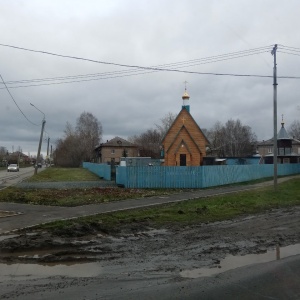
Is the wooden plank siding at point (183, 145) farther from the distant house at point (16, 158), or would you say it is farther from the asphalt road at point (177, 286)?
the distant house at point (16, 158)

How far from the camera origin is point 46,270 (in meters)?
7.01

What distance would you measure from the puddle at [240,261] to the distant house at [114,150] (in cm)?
8745

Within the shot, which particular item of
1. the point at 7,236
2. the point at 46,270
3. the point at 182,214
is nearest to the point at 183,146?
the point at 182,214

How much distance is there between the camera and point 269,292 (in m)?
5.61

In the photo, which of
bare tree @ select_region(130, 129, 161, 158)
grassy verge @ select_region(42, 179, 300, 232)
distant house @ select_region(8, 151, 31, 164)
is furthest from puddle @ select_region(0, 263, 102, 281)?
distant house @ select_region(8, 151, 31, 164)

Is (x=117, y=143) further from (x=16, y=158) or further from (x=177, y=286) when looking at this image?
(x=177, y=286)

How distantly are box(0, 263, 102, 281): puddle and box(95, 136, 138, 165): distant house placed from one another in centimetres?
8815

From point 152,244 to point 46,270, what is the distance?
2913 mm

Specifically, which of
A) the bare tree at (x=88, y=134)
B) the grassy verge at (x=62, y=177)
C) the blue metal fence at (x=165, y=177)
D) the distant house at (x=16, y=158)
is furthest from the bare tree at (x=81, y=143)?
the blue metal fence at (x=165, y=177)

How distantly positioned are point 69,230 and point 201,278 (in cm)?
507

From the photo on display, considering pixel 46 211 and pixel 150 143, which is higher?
pixel 150 143

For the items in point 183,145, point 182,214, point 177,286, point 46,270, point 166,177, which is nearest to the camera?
point 177,286

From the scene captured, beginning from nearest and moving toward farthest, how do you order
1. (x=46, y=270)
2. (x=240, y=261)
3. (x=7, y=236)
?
(x=46, y=270)
(x=240, y=261)
(x=7, y=236)

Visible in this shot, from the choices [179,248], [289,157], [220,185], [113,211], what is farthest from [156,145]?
[179,248]
